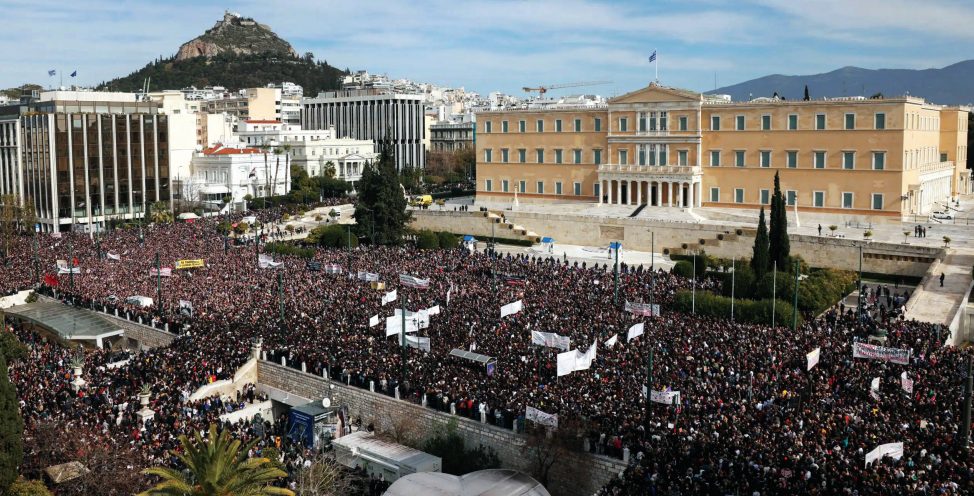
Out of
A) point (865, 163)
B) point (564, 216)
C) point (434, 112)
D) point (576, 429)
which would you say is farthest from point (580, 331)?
point (434, 112)

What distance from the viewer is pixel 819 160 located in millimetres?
54812

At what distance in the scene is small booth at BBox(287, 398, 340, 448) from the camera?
25453 millimetres

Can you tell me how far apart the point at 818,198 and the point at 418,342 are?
35335 mm

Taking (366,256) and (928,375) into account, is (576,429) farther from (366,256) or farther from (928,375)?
(366,256)

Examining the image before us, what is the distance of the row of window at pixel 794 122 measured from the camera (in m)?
52.3

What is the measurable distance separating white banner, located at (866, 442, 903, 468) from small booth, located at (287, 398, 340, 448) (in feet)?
46.8

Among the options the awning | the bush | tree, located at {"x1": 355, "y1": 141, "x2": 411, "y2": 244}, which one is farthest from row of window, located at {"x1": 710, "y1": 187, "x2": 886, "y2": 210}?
the awning

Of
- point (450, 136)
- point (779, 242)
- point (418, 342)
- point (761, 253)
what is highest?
point (450, 136)

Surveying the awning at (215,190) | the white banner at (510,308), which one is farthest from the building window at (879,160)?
the awning at (215,190)

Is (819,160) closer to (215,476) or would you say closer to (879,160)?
(879,160)

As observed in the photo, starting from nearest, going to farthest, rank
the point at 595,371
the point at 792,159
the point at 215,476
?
the point at 215,476 → the point at 595,371 → the point at 792,159

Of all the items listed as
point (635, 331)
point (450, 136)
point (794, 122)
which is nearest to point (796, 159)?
point (794, 122)

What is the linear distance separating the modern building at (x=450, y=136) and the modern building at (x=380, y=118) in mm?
3538

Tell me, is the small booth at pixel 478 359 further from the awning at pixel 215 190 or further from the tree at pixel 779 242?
the awning at pixel 215 190
